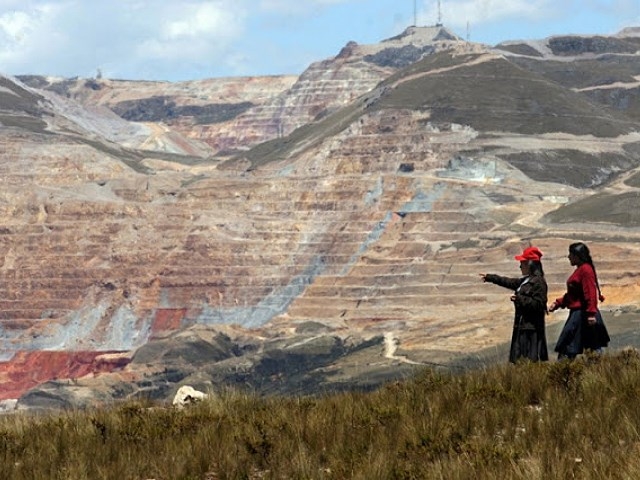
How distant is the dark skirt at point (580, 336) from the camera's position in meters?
16.4

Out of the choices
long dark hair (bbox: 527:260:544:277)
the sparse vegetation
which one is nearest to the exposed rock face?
long dark hair (bbox: 527:260:544:277)

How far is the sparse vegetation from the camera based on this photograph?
35.5 feet

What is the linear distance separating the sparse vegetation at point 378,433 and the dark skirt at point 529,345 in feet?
4.48

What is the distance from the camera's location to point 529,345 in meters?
16.6

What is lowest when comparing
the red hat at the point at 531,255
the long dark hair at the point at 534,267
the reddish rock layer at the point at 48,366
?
the reddish rock layer at the point at 48,366

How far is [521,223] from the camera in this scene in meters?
110

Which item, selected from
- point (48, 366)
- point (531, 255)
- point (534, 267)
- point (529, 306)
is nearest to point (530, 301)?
point (529, 306)

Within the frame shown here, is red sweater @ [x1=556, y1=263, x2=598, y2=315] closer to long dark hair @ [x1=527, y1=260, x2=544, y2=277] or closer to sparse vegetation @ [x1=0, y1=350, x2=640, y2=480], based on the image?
long dark hair @ [x1=527, y1=260, x2=544, y2=277]

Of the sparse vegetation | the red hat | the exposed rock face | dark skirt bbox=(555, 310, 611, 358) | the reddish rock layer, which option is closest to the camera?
the sparse vegetation

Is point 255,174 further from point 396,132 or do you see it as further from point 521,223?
point 521,223

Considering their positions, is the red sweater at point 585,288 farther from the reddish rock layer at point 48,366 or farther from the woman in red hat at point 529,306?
the reddish rock layer at point 48,366

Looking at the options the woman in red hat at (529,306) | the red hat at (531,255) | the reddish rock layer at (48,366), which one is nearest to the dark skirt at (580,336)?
the woman in red hat at (529,306)

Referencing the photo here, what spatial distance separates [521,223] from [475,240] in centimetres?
419

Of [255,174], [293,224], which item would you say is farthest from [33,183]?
[293,224]
